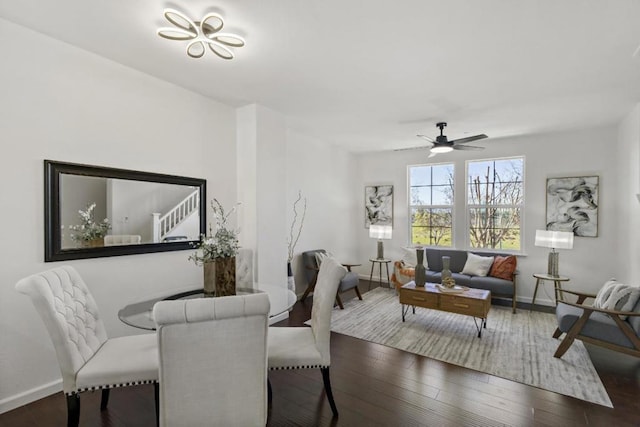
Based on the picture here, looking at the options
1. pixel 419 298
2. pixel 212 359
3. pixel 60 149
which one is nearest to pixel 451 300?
pixel 419 298

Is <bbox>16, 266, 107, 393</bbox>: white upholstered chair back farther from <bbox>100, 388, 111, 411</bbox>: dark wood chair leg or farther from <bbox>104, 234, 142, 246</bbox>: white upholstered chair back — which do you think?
<bbox>104, 234, 142, 246</bbox>: white upholstered chair back

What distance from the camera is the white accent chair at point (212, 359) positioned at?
134 centimetres

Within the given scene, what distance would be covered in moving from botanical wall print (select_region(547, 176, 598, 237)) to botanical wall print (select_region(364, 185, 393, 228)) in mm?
2646

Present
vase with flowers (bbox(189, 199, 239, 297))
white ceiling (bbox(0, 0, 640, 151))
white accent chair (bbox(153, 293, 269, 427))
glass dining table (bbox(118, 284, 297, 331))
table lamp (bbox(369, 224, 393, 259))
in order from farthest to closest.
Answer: table lamp (bbox(369, 224, 393, 259))
vase with flowers (bbox(189, 199, 239, 297))
white ceiling (bbox(0, 0, 640, 151))
glass dining table (bbox(118, 284, 297, 331))
white accent chair (bbox(153, 293, 269, 427))

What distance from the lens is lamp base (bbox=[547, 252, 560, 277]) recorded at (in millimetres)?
4465

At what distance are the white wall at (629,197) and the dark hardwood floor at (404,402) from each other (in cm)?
143

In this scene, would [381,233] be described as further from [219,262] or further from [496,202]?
[219,262]

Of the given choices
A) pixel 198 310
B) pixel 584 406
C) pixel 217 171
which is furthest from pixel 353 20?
pixel 584 406

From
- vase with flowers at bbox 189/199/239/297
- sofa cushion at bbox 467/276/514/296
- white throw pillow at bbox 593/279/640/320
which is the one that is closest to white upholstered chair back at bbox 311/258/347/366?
vase with flowers at bbox 189/199/239/297

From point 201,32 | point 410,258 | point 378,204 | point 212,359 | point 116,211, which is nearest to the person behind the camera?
point 212,359

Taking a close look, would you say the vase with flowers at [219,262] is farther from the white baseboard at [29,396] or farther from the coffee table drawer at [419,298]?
the coffee table drawer at [419,298]

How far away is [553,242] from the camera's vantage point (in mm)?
4438

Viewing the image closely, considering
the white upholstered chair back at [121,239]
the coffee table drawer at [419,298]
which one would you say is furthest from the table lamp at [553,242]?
the white upholstered chair back at [121,239]

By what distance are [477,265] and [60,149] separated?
211 inches
